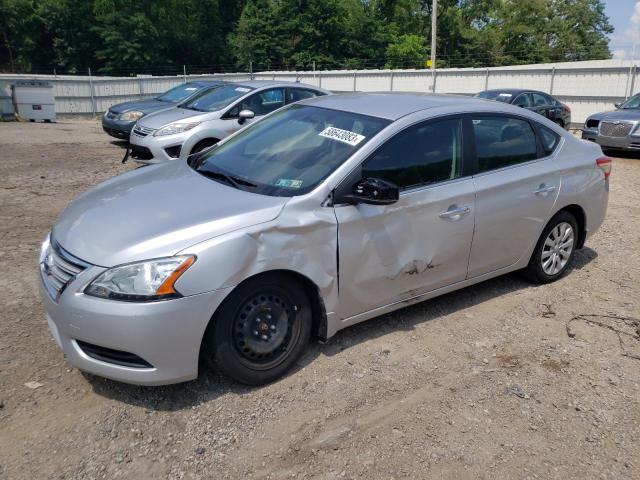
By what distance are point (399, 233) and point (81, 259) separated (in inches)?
77.9

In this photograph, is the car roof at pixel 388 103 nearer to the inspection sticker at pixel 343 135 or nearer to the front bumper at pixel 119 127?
the inspection sticker at pixel 343 135

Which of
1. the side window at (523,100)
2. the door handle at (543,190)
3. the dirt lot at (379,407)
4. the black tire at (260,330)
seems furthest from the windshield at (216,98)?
the side window at (523,100)

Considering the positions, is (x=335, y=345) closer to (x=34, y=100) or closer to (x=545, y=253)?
(x=545, y=253)

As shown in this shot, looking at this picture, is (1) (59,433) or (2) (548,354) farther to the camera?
(2) (548,354)

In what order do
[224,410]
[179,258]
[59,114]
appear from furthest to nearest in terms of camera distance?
[59,114], [224,410], [179,258]

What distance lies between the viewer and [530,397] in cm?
346

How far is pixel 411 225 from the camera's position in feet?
12.6

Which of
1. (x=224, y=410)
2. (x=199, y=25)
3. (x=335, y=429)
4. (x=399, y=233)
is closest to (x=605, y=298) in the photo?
(x=399, y=233)

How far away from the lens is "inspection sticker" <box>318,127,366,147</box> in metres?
3.78

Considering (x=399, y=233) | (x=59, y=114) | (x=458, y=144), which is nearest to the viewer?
(x=399, y=233)

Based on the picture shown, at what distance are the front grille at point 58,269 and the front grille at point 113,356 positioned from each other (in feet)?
1.05

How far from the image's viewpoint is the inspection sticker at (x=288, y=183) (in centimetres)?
358

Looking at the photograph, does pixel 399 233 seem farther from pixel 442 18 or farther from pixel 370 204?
pixel 442 18

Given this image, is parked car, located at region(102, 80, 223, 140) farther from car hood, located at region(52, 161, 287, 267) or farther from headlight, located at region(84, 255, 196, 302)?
headlight, located at region(84, 255, 196, 302)
